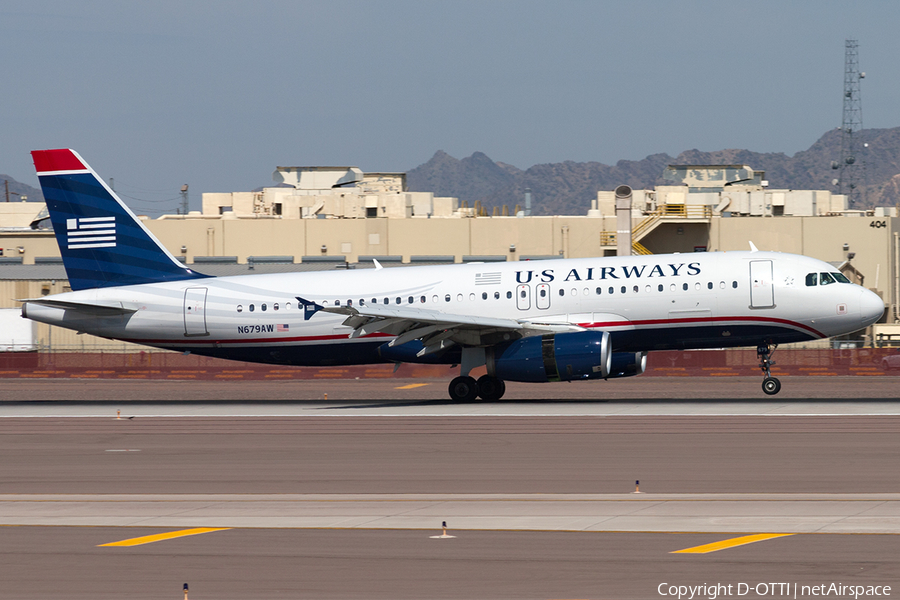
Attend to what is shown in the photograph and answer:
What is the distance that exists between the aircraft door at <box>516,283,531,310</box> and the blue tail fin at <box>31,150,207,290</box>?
11976 mm

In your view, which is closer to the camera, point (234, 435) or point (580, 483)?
point (580, 483)

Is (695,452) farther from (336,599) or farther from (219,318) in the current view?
(219,318)

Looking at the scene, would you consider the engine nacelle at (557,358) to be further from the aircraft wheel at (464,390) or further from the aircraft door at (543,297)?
the aircraft wheel at (464,390)

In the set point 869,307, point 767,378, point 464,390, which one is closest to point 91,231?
point 464,390

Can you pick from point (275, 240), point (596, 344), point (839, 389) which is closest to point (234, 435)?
point (596, 344)

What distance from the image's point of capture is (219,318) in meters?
37.3

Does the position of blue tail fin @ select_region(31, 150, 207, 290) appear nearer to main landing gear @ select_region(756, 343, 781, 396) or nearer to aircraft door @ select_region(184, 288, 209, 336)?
aircraft door @ select_region(184, 288, 209, 336)

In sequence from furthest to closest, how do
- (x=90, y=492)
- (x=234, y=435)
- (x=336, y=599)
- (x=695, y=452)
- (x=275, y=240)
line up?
(x=275, y=240) → (x=234, y=435) → (x=695, y=452) → (x=90, y=492) → (x=336, y=599)

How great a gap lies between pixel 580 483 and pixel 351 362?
1862cm

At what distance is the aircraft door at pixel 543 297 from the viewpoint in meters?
35.1

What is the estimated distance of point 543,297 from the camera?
35.1m

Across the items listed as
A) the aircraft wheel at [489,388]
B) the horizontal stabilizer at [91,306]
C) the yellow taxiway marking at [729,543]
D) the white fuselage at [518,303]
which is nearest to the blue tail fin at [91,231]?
the white fuselage at [518,303]

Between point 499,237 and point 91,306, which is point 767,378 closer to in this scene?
point 91,306

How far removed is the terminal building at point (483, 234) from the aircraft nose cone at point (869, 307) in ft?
112
